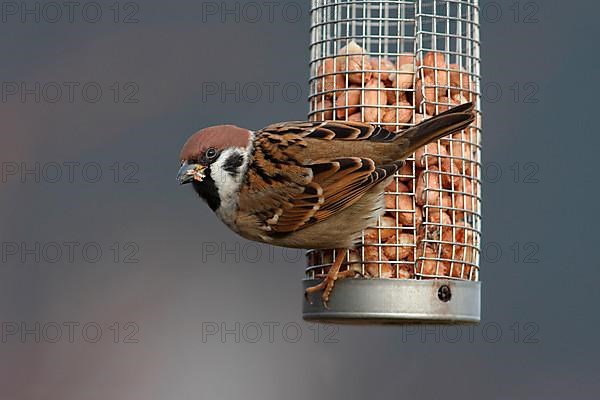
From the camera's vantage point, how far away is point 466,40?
5.41m

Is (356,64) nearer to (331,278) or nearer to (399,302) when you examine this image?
(331,278)

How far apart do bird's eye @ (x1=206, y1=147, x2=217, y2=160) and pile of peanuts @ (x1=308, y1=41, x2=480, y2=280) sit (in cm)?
67

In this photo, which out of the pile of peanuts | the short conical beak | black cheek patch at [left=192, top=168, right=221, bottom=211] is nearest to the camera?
the short conical beak

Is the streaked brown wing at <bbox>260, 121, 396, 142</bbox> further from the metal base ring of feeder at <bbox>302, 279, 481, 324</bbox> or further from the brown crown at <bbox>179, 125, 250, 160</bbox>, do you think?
the metal base ring of feeder at <bbox>302, 279, 481, 324</bbox>

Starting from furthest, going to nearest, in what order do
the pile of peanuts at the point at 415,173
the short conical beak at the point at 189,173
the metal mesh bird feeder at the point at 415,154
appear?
the pile of peanuts at the point at 415,173 → the metal mesh bird feeder at the point at 415,154 → the short conical beak at the point at 189,173

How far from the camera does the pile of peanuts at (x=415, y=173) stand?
5164 mm

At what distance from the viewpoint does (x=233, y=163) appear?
4988 mm

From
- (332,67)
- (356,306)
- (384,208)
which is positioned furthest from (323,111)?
(356,306)

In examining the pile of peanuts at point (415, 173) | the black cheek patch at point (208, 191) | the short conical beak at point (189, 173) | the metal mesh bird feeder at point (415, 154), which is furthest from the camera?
the pile of peanuts at point (415, 173)

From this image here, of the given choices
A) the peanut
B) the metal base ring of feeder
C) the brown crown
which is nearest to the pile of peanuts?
the peanut

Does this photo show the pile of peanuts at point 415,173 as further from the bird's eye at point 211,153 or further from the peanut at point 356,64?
the bird's eye at point 211,153

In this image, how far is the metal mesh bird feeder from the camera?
506cm

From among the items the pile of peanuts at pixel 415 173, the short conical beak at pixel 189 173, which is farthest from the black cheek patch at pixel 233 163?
the pile of peanuts at pixel 415 173

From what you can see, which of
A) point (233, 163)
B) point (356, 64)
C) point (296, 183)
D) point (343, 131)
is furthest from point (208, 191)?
point (356, 64)
